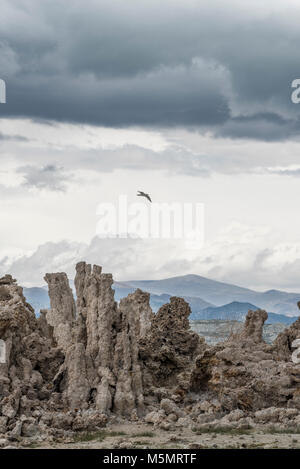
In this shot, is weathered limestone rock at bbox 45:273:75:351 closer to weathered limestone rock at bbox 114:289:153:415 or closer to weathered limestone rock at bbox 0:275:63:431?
weathered limestone rock at bbox 0:275:63:431

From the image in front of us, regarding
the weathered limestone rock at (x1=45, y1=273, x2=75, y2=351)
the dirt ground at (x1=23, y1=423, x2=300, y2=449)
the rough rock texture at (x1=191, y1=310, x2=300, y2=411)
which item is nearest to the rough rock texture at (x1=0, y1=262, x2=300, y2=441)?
the rough rock texture at (x1=191, y1=310, x2=300, y2=411)

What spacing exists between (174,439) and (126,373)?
9.68 meters

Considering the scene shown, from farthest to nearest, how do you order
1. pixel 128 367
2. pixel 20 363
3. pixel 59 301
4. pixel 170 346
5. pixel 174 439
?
pixel 59 301 → pixel 170 346 → pixel 128 367 → pixel 20 363 → pixel 174 439

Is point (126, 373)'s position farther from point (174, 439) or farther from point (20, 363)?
point (174, 439)

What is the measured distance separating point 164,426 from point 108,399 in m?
4.87

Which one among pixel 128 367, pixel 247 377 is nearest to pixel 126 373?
pixel 128 367

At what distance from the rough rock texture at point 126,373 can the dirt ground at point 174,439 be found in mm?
1092

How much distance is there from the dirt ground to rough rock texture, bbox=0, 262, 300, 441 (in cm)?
109

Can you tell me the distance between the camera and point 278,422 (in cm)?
5012

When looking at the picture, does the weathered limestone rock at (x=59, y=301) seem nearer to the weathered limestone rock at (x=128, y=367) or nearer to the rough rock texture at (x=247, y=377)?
the weathered limestone rock at (x=128, y=367)

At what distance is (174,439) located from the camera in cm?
4547

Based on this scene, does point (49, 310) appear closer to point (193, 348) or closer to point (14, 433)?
point (193, 348)

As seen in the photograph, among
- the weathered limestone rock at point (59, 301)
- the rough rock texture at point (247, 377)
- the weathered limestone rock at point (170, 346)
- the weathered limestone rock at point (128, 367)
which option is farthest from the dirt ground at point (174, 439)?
the weathered limestone rock at point (59, 301)
